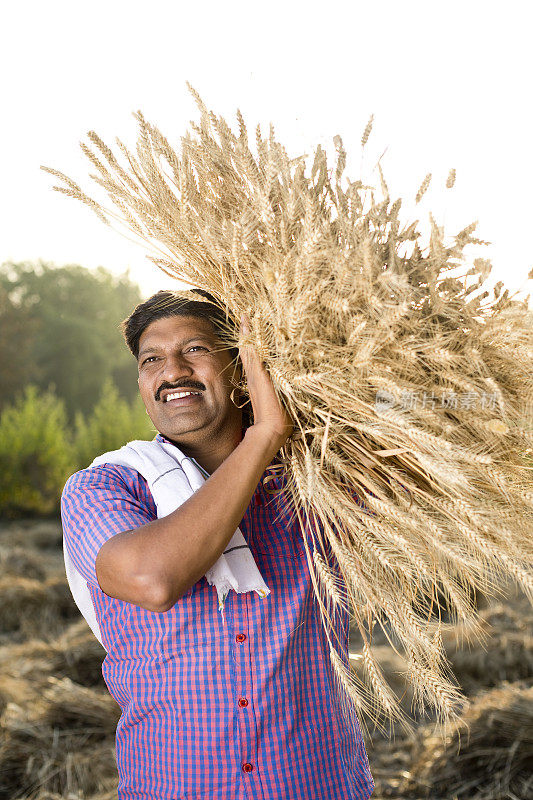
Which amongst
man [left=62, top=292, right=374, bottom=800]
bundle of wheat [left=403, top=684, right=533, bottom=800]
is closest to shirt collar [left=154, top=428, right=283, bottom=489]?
man [left=62, top=292, right=374, bottom=800]

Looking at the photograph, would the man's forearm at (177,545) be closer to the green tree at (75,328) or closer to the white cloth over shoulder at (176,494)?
the white cloth over shoulder at (176,494)

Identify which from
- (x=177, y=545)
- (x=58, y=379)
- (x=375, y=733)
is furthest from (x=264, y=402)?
(x=58, y=379)

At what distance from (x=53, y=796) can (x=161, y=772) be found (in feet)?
6.27

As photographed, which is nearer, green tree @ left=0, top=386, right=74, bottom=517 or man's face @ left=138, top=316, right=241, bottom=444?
man's face @ left=138, top=316, right=241, bottom=444

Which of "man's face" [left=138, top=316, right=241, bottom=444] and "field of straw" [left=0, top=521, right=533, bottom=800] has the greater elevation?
"man's face" [left=138, top=316, right=241, bottom=444]

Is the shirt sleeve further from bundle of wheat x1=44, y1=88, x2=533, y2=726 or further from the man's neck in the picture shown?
bundle of wheat x1=44, y1=88, x2=533, y2=726

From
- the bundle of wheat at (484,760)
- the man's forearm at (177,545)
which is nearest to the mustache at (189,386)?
the man's forearm at (177,545)

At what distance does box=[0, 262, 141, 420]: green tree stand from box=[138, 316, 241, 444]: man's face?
19.4 meters

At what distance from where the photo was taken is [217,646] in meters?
1.48

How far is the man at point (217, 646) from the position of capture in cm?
135

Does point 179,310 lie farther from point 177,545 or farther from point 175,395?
point 177,545

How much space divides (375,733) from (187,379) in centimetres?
280

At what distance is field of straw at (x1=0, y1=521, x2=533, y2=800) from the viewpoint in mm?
3070

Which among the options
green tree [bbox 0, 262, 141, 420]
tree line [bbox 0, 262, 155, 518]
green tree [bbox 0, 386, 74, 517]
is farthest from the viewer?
green tree [bbox 0, 262, 141, 420]
